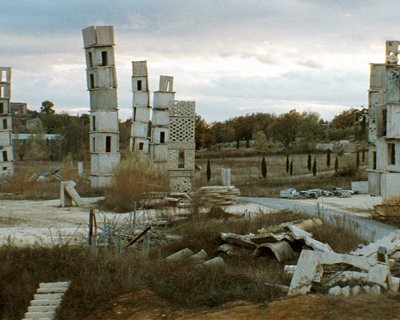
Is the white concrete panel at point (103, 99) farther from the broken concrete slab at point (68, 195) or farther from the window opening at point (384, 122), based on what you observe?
the window opening at point (384, 122)

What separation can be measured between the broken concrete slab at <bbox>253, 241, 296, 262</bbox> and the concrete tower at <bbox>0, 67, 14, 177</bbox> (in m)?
25.9

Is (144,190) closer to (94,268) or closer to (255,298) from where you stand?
(94,268)

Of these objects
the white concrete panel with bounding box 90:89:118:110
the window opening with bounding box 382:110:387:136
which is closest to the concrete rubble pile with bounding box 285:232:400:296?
the window opening with bounding box 382:110:387:136

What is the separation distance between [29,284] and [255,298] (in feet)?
10.9

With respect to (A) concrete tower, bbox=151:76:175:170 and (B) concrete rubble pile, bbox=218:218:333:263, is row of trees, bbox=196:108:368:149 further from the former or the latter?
(B) concrete rubble pile, bbox=218:218:333:263

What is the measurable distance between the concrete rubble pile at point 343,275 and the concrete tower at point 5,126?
1129 inches

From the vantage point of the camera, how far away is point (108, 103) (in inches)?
1099

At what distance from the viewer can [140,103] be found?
36.2 m

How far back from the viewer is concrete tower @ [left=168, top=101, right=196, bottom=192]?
2267 centimetres

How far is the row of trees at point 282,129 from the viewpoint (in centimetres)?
6359

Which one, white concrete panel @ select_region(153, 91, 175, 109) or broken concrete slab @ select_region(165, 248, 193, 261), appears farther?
white concrete panel @ select_region(153, 91, 175, 109)

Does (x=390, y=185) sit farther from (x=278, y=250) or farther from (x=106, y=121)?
(x=106, y=121)

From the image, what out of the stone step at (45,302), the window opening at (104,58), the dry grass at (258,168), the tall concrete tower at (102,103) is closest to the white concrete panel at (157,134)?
the dry grass at (258,168)

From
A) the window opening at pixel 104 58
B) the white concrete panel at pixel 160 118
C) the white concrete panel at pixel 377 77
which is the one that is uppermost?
the window opening at pixel 104 58
